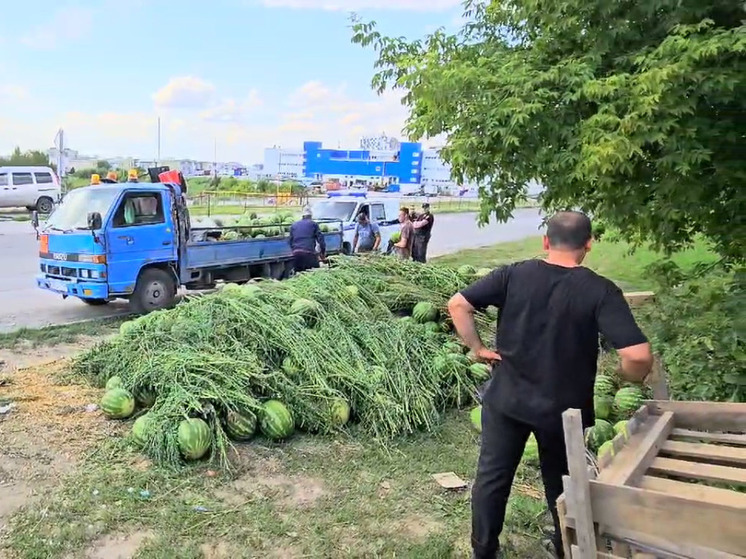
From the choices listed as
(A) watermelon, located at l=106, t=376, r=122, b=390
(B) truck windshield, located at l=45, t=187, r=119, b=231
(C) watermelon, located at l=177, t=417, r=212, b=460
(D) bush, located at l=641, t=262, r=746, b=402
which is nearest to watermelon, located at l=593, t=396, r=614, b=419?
(D) bush, located at l=641, t=262, r=746, b=402

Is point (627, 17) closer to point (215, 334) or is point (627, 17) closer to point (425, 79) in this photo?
point (425, 79)

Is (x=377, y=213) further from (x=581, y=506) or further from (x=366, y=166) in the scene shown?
(x=366, y=166)

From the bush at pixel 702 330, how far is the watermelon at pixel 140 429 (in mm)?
4206

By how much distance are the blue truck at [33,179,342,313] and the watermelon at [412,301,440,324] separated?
5.02 metres

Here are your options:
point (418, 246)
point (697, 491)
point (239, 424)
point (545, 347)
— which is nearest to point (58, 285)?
point (239, 424)

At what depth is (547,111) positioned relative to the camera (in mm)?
4359

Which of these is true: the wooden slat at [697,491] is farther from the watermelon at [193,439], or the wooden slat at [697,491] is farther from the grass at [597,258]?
the grass at [597,258]

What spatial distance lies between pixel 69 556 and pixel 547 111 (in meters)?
4.00

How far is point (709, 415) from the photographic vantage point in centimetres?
310

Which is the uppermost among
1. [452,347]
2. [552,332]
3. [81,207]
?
[81,207]

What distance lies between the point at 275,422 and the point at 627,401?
3.11 metres

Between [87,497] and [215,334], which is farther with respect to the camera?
[215,334]

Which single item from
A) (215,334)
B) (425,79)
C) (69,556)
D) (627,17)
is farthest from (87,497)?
(627,17)

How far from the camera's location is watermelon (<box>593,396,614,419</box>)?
5.75m
